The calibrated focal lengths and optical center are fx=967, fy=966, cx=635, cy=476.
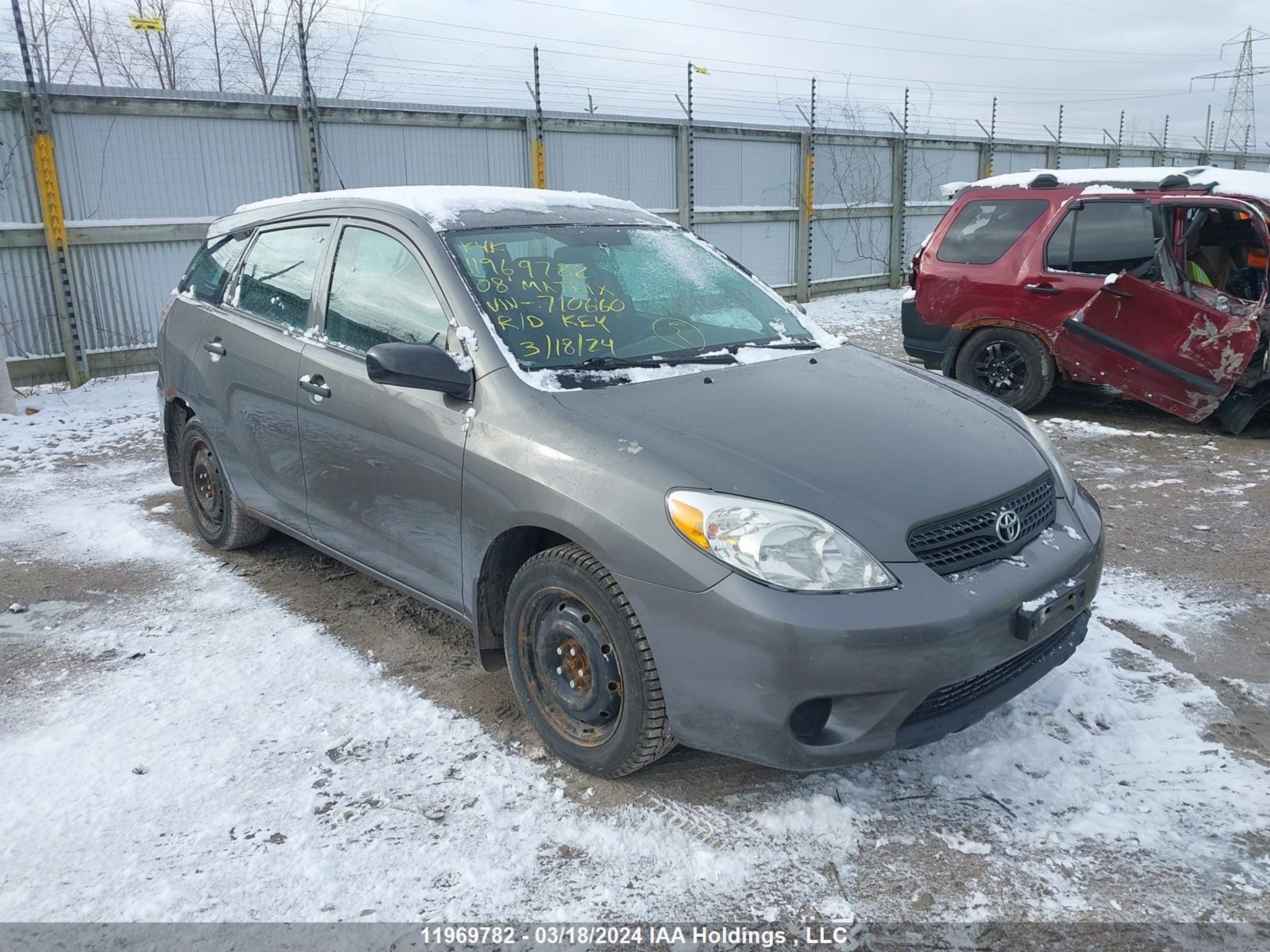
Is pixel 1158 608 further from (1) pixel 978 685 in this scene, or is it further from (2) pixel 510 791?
(2) pixel 510 791

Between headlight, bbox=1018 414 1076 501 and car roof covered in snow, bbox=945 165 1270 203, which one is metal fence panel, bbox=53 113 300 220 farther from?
headlight, bbox=1018 414 1076 501

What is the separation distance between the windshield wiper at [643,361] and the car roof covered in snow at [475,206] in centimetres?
77

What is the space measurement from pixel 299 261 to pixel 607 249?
53.3 inches

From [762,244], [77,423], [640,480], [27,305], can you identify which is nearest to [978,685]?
[640,480]

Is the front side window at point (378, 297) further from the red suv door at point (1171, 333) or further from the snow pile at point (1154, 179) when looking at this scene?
the snow pile at point (1154, 179)

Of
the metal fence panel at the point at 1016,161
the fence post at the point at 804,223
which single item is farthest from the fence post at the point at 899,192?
the metal fence panel at the point at 1016,161

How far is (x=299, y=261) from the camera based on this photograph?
13.5 feet

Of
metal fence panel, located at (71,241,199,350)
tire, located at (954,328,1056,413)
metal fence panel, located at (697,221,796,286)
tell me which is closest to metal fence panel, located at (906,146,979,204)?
metal fence panel, located at (697,221,796,286)

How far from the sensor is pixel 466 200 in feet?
12.4

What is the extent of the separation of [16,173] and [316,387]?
6.71m

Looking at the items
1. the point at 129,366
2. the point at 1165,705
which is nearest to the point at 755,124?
the point at 129,366

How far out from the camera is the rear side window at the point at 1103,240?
7246 millimetres

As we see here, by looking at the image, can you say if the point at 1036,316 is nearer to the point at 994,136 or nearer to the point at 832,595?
the point at 832,595

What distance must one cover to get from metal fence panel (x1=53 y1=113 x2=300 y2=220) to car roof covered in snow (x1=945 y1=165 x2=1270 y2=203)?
6.94 m
